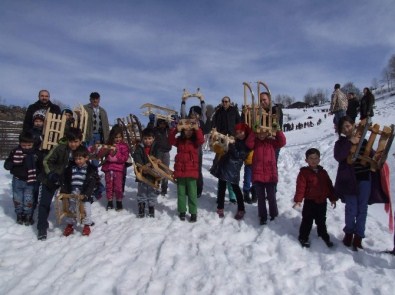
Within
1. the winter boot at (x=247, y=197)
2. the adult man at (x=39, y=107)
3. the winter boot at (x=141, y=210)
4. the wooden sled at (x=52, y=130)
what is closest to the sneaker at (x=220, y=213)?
the winter boot at (x=247, y=197)

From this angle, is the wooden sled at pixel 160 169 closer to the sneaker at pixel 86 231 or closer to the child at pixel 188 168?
the child at pixel 188 168

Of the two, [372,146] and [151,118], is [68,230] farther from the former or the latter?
[372,146]

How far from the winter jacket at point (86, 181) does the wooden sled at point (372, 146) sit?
4.16 meters

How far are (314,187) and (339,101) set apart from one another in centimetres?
915

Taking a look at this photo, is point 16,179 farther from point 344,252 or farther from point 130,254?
point 344,252

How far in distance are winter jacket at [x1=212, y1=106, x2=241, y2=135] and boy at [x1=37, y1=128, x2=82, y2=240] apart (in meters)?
3.10

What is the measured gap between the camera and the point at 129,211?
6.89 m

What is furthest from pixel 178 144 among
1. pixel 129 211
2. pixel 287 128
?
A: pixel 287 128

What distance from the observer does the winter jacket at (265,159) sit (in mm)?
5746

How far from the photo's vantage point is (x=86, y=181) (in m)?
5.77

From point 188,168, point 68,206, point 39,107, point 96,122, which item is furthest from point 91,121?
point 188,168

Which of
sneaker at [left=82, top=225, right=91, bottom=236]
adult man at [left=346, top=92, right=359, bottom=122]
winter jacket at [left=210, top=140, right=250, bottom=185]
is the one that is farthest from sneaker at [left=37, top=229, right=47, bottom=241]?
adult man at [left=346, top=92, right=359, bottom=122]

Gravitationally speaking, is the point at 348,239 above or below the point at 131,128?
below

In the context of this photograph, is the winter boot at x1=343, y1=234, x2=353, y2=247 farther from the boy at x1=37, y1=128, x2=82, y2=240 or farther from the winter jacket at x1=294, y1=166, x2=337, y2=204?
the boy at x1=37, y1=128, x2=82, y2=240
